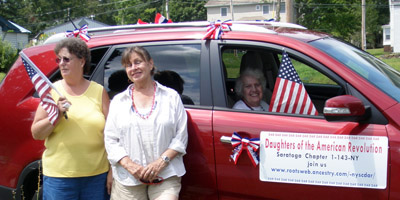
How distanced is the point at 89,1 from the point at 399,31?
187ft

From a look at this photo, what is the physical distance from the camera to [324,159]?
2547 millimetres

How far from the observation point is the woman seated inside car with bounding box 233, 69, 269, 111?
3.38 meters

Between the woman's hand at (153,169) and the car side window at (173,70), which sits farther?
the car side window at (173,70)

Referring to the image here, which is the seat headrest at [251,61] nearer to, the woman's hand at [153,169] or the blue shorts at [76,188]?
the woman's hand at [153,169]

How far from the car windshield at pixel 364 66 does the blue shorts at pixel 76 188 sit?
1.89 m

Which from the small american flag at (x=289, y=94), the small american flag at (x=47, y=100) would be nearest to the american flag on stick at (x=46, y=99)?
the small american flag at (x=47, y=100)

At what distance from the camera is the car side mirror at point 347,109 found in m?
2.37

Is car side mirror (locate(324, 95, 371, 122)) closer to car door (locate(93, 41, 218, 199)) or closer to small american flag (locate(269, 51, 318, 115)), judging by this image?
small american flag (locate(269, 51, 318, 115))

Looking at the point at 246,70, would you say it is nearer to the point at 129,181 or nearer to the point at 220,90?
the point at 220,90

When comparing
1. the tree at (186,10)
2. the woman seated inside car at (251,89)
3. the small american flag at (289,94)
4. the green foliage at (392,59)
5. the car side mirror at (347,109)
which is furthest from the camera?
the tree at (186,10)

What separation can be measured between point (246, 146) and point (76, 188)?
1279 millimetres

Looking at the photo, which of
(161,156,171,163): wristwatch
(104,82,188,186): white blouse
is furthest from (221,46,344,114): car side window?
(161,156,171,163): wristwatch

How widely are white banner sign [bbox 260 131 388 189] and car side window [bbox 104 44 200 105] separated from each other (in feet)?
2.32

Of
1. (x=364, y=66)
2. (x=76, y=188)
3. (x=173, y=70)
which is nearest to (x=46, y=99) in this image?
(x=76, y=188)
